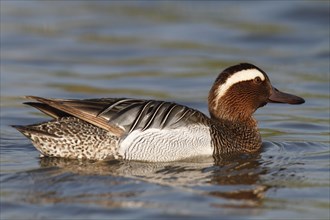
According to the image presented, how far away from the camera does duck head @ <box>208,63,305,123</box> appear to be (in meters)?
11.2

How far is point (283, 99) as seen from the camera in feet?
37.7

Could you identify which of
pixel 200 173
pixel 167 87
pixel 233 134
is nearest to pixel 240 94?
pixel 233 134

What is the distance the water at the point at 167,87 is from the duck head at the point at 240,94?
1.63 ft

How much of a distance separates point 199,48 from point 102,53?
1.53m

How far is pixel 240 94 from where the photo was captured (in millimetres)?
11312

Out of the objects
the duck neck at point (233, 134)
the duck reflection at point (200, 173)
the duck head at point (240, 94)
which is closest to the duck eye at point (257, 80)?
the duck head at point (240, 94)

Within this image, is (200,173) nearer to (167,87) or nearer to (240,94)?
(240,94)

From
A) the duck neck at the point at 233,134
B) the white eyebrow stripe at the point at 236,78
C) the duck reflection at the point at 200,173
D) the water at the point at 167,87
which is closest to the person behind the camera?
the water at the point at 167,87

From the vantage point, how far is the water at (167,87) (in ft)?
29.8

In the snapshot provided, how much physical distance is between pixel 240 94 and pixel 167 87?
3.29 metres

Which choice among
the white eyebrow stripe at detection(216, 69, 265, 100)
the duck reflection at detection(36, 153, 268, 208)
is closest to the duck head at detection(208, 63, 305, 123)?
the white eyebrow stripe at detection(216, 69, 265, 100)

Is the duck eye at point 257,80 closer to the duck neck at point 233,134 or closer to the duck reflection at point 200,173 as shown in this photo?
the duck neck at point 233,134

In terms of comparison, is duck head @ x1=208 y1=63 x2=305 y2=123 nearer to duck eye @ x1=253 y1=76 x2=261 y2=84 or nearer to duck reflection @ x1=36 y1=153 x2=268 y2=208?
duck eye @ x1=253 y1=76 x2=261 y2=84

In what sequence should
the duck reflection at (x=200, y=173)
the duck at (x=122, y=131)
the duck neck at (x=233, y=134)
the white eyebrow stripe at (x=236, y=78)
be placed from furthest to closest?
the white eyebrow stripe at (x=236, y=78), the duck neck at (x=233, y=134), the duck at (x=122, y=131), the duck reflection at (x=200, y=173)
